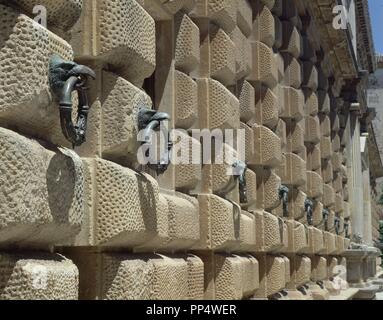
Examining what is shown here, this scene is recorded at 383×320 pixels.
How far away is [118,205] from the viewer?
12.6ft

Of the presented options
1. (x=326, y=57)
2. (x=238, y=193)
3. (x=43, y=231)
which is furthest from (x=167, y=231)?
(x=326, y=57)

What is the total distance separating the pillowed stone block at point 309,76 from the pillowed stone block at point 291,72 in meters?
1.50

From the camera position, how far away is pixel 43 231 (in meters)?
3.05

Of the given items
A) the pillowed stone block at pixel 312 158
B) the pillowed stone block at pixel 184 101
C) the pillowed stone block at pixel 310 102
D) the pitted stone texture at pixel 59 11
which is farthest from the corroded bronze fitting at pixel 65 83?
the pillowed stone block at pixel 312 158

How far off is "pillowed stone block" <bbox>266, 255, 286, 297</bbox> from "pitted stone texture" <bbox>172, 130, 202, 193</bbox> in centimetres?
315

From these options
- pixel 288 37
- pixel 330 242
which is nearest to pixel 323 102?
pixel 330 242

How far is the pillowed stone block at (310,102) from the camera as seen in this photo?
43.3ft

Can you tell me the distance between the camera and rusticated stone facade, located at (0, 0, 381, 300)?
2.93 m

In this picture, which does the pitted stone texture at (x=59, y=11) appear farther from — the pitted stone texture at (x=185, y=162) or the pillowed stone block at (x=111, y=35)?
the pitted stone texture at (x=185, y=162)

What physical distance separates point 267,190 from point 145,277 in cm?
485

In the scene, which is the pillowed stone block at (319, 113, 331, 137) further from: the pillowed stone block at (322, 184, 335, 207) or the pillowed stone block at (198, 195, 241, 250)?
the pillowed stone block at (198, 195, 241, 250)

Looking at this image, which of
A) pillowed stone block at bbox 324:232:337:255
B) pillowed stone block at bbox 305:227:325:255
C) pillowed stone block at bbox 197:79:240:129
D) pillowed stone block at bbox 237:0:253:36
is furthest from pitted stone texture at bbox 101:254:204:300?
pillowed stone block at bbox 324:232:337:255

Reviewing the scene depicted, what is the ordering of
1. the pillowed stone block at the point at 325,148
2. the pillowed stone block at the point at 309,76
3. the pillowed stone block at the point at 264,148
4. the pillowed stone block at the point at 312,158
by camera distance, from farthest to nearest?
the pillowed stone block at the point at 325,148 < the pillowed stone block at the point at 312,158 < the pillowed stone block at the point at 309,76 < the pillowed stone block at the point at 264,148
